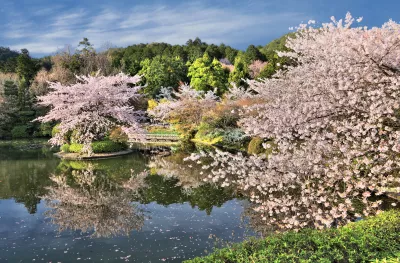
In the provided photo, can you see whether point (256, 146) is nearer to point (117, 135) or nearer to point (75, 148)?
point (117, 135)

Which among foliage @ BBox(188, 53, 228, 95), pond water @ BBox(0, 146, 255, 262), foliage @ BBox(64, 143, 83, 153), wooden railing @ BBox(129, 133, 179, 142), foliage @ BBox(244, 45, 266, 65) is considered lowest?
pond water @ BBox(0, 146, 255, 262)

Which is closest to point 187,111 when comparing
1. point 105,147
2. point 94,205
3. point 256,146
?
point 105,147

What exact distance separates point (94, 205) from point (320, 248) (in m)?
7.12

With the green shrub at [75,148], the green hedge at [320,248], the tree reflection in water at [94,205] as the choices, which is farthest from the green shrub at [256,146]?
the green hedge at [320,248]

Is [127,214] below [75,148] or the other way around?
below

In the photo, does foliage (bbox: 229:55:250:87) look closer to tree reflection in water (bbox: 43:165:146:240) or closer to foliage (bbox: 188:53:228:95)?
foliage (bbox: 188:53:228:95)

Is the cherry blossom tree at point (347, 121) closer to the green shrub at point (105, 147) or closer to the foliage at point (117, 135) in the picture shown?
the green shrub at point (105, 147)

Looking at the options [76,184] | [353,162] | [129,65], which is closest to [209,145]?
[76,184]

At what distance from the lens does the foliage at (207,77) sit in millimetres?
38531

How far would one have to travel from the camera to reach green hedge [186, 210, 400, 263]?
3.88m

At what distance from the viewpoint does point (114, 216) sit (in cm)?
868

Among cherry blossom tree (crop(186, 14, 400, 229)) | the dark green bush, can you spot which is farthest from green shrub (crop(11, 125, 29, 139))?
cherry blossom tree (crop(186, 14, 400, 229))

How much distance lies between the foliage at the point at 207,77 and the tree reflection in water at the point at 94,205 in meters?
26.0

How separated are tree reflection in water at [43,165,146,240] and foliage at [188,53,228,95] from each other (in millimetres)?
25996
